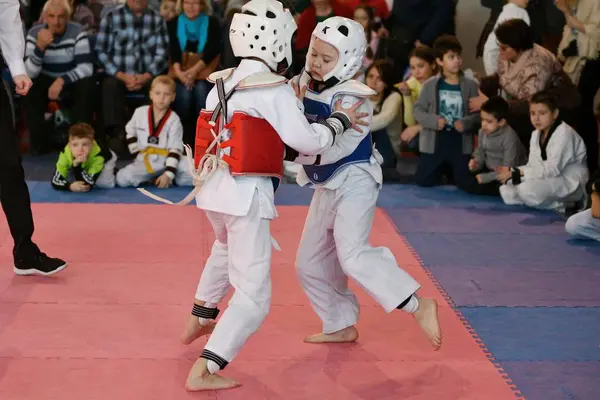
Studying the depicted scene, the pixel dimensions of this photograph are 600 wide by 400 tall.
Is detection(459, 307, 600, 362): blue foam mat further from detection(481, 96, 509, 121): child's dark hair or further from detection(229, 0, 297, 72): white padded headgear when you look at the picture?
detection(481, 96, 509, 121): child's dark hair

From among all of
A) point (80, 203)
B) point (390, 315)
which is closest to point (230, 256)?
point (390, 315)

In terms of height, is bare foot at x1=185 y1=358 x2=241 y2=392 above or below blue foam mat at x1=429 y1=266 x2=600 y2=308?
above

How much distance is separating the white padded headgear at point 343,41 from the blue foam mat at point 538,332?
5.29 feet

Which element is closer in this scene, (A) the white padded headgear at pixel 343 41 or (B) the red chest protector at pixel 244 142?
(B) the red chest protector at pixel 244 142

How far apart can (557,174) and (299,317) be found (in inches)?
134

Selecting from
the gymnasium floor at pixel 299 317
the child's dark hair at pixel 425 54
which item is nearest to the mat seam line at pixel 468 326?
the gymnasium floor at pixel 299 317

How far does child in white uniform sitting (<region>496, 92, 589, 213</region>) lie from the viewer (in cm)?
743

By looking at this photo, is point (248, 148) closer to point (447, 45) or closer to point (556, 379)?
point (556, 379)

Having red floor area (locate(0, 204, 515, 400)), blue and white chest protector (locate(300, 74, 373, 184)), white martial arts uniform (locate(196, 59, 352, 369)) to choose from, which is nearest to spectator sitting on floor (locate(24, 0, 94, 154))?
red floor area (locate(0, 204, 515, 400))

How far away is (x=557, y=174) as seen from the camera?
24.6 ft

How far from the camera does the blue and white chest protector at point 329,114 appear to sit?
421 cm

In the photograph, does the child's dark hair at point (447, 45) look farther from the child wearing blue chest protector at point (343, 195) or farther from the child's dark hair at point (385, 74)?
the child wearing blue chest protector at point (343, 195)

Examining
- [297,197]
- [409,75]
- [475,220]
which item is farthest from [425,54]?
[475,220]

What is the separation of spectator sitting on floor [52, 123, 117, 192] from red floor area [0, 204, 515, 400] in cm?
158
